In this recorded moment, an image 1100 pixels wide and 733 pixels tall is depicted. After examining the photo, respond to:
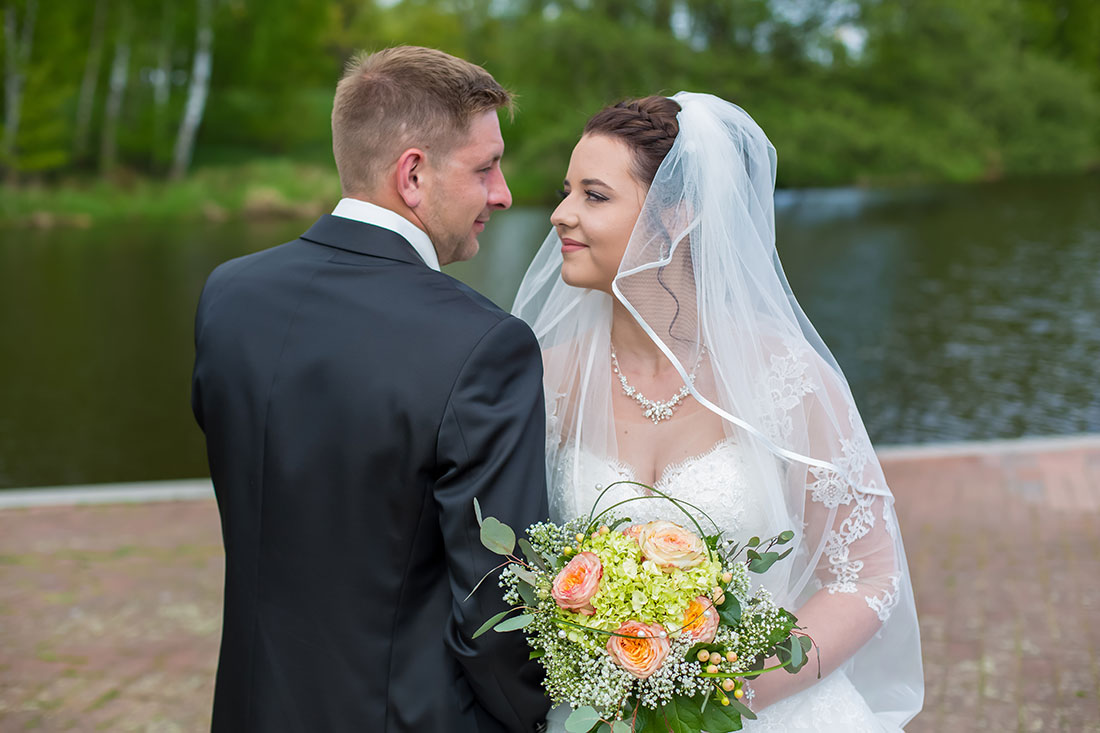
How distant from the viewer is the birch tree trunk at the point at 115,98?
32.3m

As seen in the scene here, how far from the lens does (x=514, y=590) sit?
2.00 meters

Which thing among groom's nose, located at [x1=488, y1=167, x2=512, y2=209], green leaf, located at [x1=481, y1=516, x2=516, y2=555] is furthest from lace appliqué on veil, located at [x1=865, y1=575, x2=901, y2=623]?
groom's nose, located at [x1=488, y1=167, x2=512, y2=209]

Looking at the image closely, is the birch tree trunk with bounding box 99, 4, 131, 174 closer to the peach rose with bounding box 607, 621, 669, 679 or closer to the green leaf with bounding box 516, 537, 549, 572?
the green leaf with bounding box 516, 537, 549, 572

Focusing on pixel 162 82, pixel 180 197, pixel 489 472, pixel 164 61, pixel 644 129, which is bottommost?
pixel 180 197

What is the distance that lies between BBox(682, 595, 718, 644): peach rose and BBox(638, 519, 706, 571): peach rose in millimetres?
79

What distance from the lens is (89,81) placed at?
110 feet

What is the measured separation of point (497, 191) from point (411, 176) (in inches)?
8.7

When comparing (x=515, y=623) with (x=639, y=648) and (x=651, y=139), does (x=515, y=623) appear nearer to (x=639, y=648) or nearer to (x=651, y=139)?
(x=639, y=648)

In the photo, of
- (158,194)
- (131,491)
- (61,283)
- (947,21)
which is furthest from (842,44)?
(131,491)

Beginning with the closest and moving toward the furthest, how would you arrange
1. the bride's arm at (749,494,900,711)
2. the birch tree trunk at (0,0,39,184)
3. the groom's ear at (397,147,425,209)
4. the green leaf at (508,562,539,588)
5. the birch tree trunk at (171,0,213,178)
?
the green leaf at (508,562,539,588), the groom's ear at (397,147,425,209), the bride's arm at (749,494,900,711), the birch tree trunk at (0,0,39,184), the birch tree trunk at (171,0,213,178)

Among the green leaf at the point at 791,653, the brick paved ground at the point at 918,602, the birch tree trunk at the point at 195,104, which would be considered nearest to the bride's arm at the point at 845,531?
the green leaf at the point at 791,653

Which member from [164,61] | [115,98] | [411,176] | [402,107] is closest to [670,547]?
[411,176]

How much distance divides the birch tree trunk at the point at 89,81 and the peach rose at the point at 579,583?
34.9 meters

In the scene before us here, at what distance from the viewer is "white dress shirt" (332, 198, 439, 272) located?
2.19 meters
